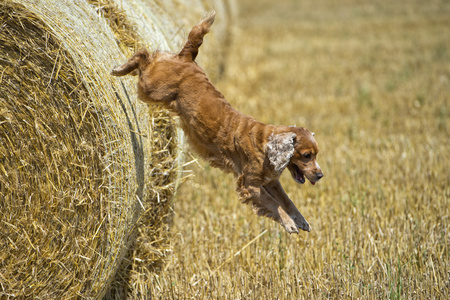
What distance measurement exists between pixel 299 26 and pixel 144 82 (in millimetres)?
15188

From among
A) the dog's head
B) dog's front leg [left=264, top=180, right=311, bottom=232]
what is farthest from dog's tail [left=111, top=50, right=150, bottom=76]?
dog's front leg [left=264, top=180, right=311, bottom=232]

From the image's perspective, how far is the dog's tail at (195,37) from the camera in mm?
3914

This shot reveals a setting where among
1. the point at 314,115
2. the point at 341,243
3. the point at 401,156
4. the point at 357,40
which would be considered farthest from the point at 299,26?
the point at 341,243

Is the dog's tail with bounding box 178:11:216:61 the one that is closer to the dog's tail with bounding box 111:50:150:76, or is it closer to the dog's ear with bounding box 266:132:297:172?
the dog's tail with bounding box 111:50:150:76

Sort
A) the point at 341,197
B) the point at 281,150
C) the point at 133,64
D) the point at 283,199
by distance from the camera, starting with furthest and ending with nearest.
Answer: the point at 341,197 < the point at 133,64 < the point at 283,199 < the point at 281,150

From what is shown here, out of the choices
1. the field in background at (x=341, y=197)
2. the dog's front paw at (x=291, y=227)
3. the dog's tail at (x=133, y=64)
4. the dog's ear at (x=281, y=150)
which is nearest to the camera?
the dog's ear at (x=281, y=150)

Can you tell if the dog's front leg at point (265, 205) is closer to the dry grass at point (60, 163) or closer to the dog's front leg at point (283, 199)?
the dog's front leg at point (283, 199)

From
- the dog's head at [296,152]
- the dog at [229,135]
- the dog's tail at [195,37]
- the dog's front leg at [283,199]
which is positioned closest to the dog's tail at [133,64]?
the dog at [229,135]

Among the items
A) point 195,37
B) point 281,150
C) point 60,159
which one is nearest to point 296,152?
point 281,150

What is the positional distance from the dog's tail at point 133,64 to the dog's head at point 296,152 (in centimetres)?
125

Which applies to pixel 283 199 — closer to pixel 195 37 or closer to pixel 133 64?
pixel 195 37

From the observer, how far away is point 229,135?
375 cm

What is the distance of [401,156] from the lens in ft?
22.1

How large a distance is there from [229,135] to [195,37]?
0.82m
